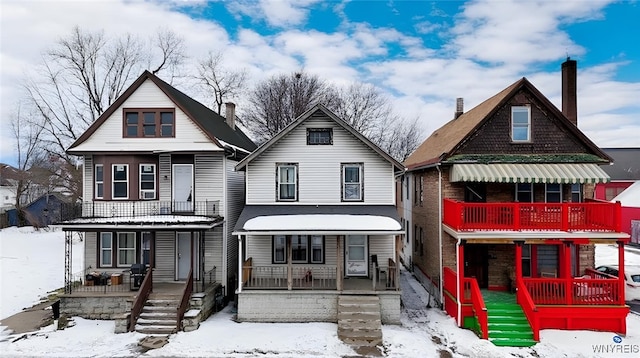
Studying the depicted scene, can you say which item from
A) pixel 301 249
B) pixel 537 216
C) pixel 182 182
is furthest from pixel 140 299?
pixel 537 216

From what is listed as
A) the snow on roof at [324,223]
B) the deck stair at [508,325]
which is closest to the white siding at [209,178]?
the snow on roof at [324,223]

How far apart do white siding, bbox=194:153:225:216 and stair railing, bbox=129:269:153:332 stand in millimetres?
3949

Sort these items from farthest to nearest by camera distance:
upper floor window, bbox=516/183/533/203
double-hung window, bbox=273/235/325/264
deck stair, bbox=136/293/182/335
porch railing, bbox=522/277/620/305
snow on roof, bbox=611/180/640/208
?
1. snow on roof, bbox=611/180/640/208
2. double-hung window, bbox=273/235/325/264
3. upper floor window, bbox=516/183/533/203
4. porch railing, bbox=522/277/620/305
5. deck stair, bbox=136/293/182/335

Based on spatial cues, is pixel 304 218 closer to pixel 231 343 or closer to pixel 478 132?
pixel 231 343

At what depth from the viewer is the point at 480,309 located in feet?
41.4

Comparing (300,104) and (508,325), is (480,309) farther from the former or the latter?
(300,104)

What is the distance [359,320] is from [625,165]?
158ft

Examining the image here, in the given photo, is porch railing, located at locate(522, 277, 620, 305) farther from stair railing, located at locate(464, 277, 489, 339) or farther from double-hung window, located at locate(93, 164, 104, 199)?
double-hung window, located at locate(93, 164, 104, 199)

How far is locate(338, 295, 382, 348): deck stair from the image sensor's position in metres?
12.2

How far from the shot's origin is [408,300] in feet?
54.4

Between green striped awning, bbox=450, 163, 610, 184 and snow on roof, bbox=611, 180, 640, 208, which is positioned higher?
green striped awning, bbox=450, 163, 610, 184

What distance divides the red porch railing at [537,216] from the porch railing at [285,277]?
221 inches

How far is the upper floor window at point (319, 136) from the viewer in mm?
16516

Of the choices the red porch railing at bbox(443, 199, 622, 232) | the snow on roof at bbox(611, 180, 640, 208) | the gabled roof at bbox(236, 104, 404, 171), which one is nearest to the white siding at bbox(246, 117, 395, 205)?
the gabled roof at bbox(236, 104, 404, 171)
